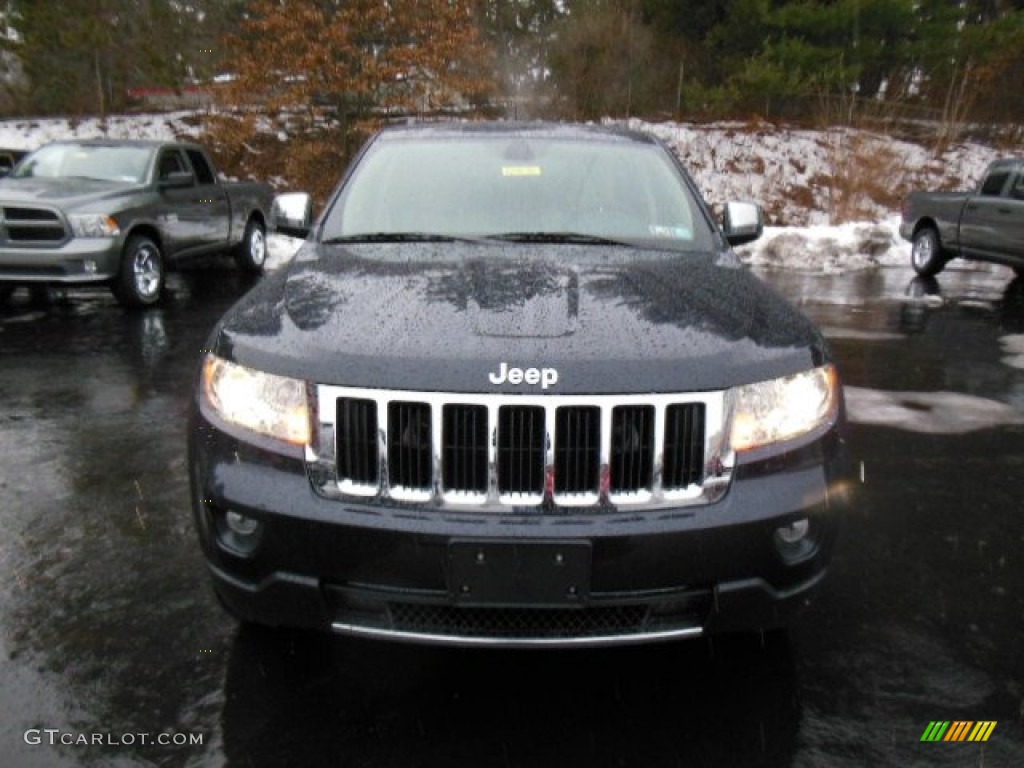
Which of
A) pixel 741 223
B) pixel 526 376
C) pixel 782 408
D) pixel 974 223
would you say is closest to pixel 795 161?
pixel 974 223

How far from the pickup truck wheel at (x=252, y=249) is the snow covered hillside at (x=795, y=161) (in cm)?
1023

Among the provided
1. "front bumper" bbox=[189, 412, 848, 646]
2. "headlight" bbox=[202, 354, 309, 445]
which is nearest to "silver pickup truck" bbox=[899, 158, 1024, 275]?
"front bumper" bbox=[189, 412, 848, 646]

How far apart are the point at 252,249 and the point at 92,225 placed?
366 centimetres

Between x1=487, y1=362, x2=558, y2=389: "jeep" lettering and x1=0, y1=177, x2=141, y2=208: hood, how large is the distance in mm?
7793

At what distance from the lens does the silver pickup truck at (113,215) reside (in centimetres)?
859

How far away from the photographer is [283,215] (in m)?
4.36

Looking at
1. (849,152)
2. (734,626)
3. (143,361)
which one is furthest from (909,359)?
(849,152)

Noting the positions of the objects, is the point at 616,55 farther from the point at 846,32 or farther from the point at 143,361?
the point at 143,361

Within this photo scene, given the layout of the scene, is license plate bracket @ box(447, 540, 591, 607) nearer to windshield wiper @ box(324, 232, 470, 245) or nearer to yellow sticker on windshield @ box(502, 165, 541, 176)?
windshield wiper @ box(324, 232, 470, 245)

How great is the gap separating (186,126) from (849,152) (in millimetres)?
16962

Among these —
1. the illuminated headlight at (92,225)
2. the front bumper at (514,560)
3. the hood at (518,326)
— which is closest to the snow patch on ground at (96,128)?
the illuminated headlight at (92,225)

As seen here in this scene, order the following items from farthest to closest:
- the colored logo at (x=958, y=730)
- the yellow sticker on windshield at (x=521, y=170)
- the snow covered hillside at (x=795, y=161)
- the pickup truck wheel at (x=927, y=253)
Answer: the snow covered hillside at (x=795, y=161) < the pickup truck wheel at (x=927, y=253) < the yellow sticker on windshield at (x=521, y=170) < the colored logo at (x=958, y=730)

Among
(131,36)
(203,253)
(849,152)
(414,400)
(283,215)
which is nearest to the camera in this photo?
(414,400)

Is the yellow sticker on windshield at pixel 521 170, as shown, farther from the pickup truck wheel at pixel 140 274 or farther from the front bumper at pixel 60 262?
the pickup truck wheel at pixel 140 274
